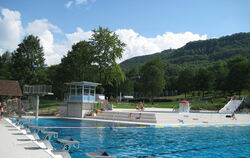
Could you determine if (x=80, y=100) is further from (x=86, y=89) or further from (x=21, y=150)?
(x=21, y=150)

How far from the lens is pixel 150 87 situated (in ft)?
240

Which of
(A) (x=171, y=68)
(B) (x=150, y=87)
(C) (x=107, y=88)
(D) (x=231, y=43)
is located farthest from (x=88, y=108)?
(D) (x=231, y=43)

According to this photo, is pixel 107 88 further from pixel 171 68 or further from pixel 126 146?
pixel 126 146

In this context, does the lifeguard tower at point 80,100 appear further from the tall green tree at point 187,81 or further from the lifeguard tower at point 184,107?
the tall green tree at point 187,81

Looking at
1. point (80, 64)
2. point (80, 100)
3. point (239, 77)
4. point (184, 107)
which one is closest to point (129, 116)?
point (80, 100)

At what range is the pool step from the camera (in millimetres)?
28570

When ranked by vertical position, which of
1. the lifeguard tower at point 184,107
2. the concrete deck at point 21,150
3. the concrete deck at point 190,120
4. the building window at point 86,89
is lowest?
the concrete deck at point 190,120

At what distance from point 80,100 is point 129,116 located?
7553 millimetres

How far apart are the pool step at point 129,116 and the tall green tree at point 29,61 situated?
33.0 metres

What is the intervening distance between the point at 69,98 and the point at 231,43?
6817 inches

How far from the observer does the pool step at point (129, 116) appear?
2857cm

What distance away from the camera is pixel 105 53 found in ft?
153

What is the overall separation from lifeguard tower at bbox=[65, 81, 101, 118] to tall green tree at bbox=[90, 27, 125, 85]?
11.7m

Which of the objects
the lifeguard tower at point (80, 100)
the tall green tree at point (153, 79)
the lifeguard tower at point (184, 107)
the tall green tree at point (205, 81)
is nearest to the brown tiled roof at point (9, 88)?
the lifeguard tower at point (80, 100)
